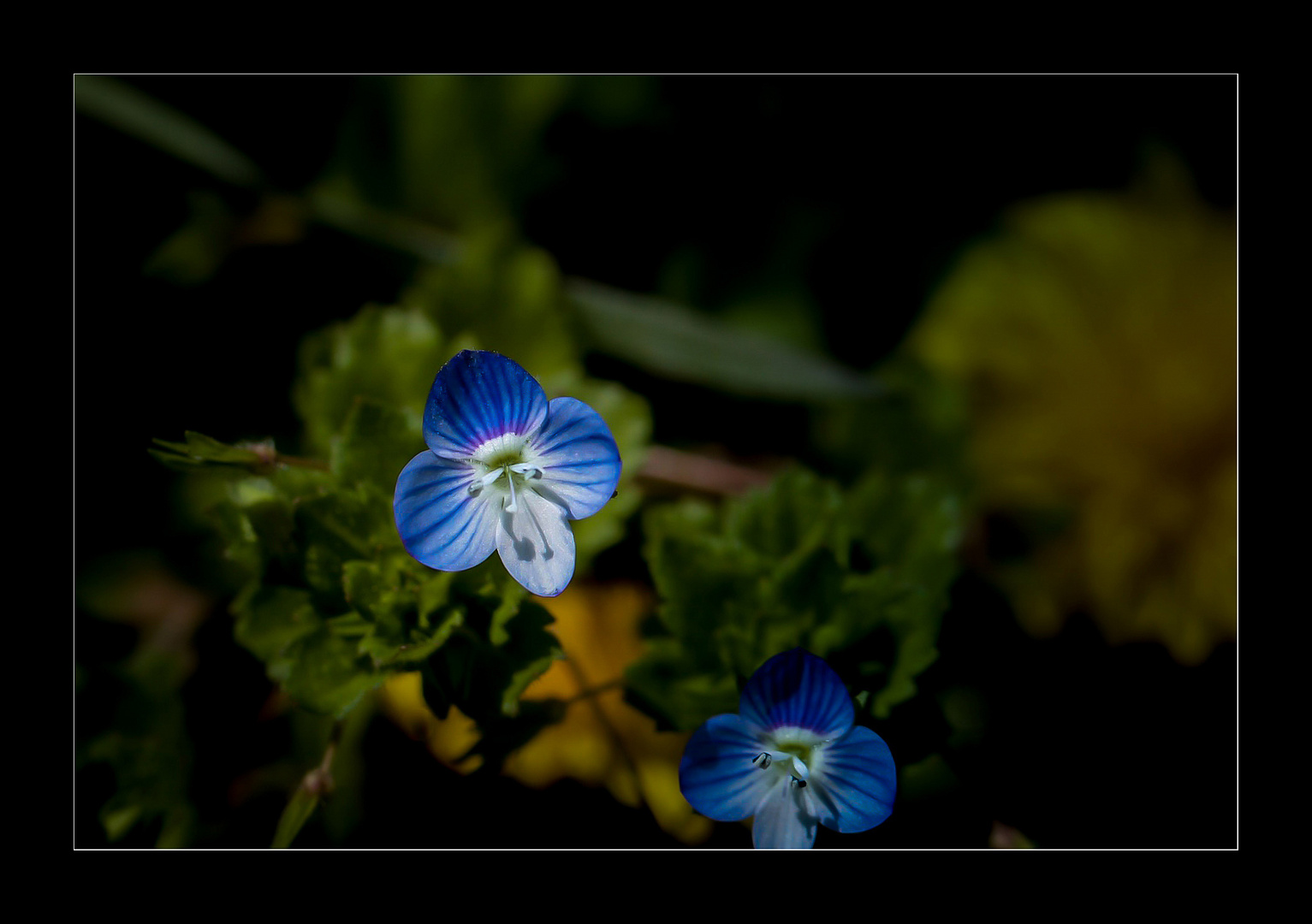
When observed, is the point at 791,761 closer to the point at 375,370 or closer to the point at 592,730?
the point at 592,730

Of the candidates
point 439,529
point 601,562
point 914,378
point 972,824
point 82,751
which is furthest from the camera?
point 914,378

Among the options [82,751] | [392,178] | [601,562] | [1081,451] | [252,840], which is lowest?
[252,840]

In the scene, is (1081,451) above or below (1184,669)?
above

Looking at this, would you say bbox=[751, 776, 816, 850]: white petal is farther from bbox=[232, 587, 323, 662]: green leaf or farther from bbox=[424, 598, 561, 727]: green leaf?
bbox=[232, 587, 323, 662]: green leaf

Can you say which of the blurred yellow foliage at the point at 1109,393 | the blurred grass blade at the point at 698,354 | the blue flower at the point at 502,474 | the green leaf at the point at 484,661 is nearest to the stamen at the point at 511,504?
the blue flower at the point at 502,474

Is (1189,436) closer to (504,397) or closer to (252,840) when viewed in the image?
(504,397)

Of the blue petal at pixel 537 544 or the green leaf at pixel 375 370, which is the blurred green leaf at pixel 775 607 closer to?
the blue petal at pixel 537 544

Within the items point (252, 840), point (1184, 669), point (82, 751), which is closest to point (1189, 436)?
point (1184, 669)

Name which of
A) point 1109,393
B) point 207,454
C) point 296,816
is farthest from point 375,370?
point 1109,393

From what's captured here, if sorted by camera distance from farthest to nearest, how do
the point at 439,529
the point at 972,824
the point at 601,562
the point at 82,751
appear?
the point at 601,562 < the point at 82,751 < the point at 972,824 < the point at 439,529

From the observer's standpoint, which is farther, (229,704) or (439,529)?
(229,704)
